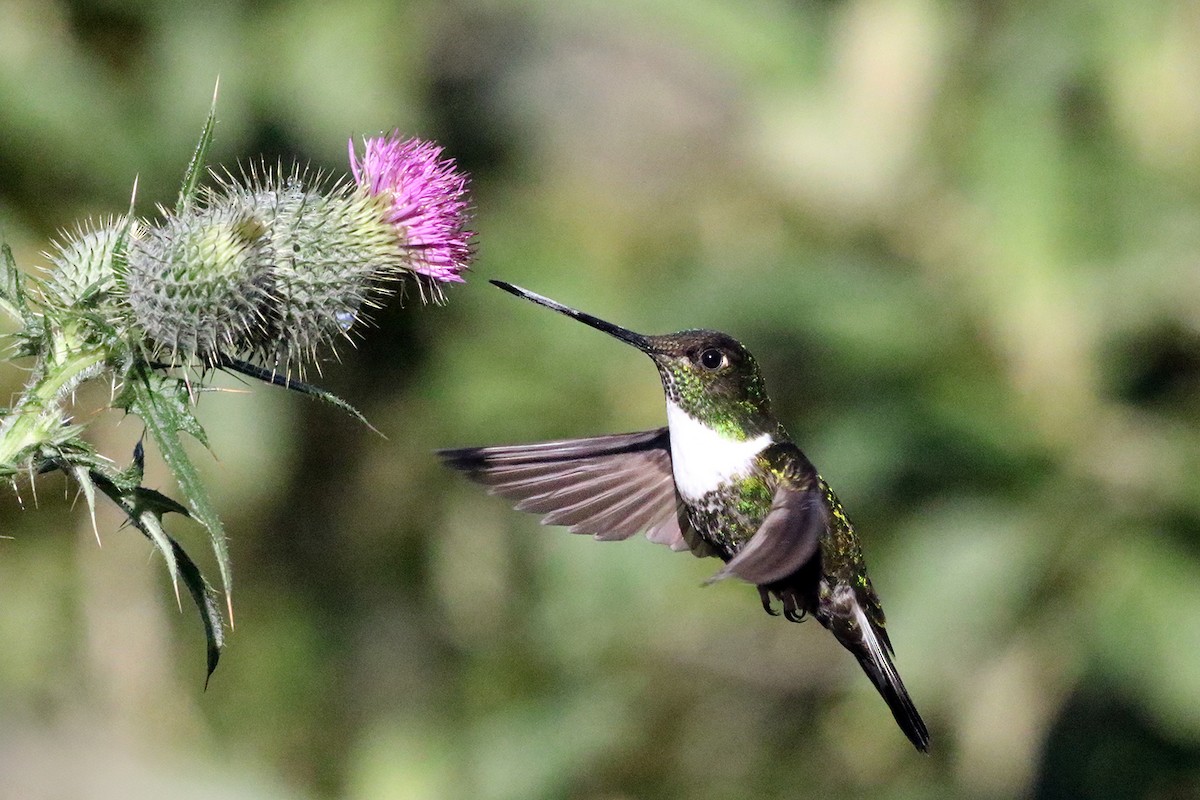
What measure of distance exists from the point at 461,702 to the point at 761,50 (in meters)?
3.55

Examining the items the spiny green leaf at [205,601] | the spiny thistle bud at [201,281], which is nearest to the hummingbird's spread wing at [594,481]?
the spiny thistle bud at [201,281]

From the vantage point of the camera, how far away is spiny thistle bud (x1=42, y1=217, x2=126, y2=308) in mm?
3355

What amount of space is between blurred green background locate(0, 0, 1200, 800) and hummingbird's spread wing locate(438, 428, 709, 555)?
2180mm

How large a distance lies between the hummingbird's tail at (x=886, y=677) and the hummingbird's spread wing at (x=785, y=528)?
0.36 m

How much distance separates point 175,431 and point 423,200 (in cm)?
99

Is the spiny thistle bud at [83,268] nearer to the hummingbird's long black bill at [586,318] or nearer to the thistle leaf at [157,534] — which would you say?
the thistle leaf at [157,534]

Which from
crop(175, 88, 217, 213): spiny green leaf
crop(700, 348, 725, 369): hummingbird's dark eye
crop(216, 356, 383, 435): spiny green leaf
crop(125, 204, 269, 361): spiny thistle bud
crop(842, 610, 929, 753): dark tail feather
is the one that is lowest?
crop(842, 610, 929, 753): dark tail feather

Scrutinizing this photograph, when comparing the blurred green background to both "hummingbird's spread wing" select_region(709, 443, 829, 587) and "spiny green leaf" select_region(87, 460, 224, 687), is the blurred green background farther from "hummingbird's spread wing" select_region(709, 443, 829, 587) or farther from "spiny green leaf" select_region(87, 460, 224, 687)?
"spiny green leaf" select_region(87, 460, 224, 687)

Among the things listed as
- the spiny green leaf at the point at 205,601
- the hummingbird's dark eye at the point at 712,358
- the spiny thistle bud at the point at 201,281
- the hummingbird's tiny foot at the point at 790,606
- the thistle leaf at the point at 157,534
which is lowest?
the hummingbird's tiny foot at the point at 790,606

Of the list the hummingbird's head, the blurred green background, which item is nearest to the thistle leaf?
the hummingbird's head

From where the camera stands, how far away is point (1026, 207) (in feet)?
21.1

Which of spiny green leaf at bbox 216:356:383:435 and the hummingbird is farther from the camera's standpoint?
the hummingbird

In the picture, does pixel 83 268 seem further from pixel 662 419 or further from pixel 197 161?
pixel 662 419

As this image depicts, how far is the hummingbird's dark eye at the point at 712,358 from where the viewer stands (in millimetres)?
3887
